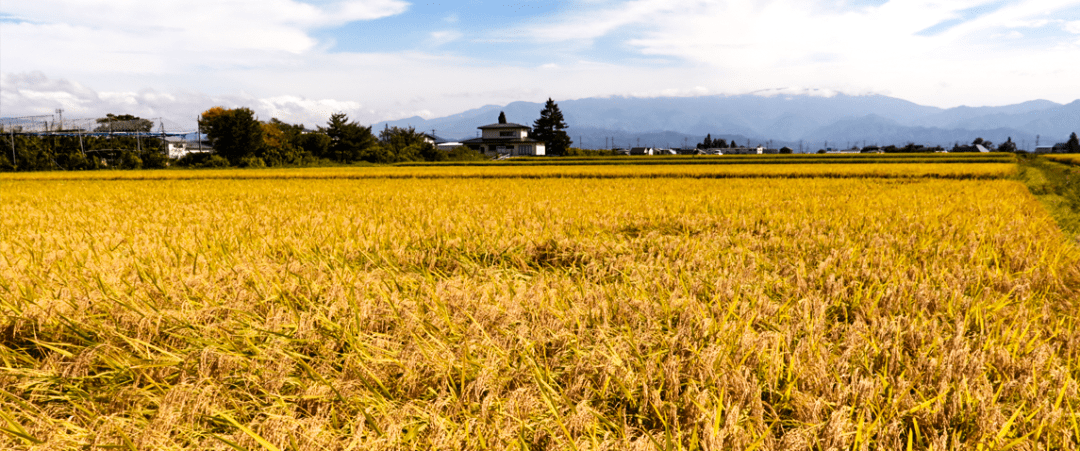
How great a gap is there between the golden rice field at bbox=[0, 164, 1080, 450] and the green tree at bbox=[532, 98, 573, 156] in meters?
78.8

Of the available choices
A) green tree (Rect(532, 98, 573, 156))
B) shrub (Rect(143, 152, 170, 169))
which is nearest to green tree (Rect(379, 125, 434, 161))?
shrub (Rect(143, 152, 170, 169))

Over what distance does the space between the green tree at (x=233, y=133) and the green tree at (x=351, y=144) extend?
376 inches

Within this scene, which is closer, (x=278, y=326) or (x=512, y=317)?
(x=278, y=326)

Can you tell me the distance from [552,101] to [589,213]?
78152mm

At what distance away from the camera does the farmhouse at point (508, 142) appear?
85.8 m

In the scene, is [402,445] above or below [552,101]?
below

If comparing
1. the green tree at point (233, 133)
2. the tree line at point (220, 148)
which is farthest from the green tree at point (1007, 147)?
the green tree at point (233, 133)

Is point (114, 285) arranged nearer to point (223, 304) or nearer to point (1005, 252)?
point (223, 304)

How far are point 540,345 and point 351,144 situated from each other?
53.7 metres

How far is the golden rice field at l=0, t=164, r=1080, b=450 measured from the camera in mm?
1517

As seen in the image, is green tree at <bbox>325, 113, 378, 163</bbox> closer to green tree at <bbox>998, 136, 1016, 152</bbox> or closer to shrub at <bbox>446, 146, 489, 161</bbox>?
shrub at <bbox>446, 146, 489, 161</bbox>

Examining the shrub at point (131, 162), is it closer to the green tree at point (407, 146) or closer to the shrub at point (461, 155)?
the green tree at point (407, 146)

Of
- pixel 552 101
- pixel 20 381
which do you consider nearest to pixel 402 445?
pixel 20 381

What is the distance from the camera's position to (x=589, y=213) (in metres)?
6.60
